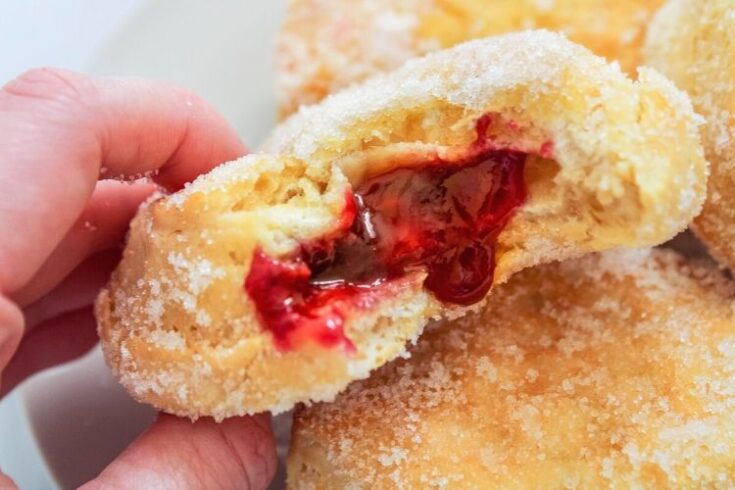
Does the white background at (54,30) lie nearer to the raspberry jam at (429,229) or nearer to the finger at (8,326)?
the finger at (8,326)

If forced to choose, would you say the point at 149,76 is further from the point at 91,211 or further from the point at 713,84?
the point at 713,84

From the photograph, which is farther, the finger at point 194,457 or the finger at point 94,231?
the finger at point 94,231

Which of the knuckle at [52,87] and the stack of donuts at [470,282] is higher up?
the knuckle at [52,87]

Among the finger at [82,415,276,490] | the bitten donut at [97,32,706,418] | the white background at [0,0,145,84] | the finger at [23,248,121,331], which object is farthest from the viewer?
the white background at [0,0,145,84]

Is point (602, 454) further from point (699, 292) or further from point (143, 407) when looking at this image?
point (143, 407)

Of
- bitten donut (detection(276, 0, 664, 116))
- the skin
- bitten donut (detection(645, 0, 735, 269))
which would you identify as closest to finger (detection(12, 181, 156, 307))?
the skin

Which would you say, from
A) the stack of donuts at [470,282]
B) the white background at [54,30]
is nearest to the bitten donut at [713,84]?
the stack of donuts at [470,282]

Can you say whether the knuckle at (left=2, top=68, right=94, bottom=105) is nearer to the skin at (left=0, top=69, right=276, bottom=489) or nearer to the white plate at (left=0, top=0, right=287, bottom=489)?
the skin at (left=0, top=69, right=276, bottom=489)

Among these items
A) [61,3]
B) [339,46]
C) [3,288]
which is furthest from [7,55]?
[3,288]
